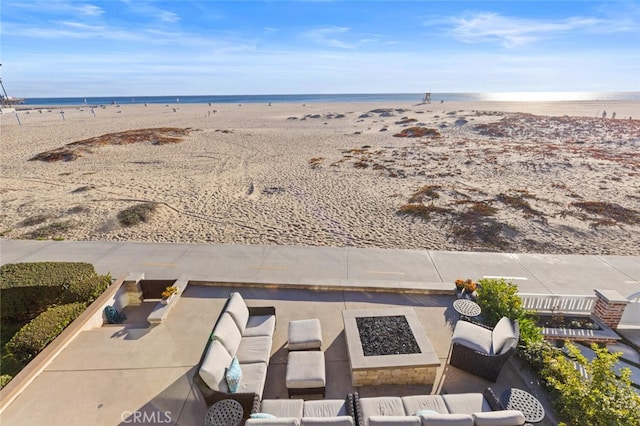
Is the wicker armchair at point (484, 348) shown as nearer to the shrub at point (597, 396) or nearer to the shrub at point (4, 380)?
the shrub at point (597, 396)

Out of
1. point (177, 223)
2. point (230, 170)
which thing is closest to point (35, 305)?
point (177, 223)

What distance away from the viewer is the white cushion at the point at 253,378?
5406mm

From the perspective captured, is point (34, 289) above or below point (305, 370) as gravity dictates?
above

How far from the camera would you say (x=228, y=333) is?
19.5 feet

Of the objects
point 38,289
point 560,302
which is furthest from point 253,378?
point 560,302

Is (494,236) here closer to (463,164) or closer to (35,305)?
(463,164)

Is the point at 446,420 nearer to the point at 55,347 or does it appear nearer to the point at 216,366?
the point at 216,366

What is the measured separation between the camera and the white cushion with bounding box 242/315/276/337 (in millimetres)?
6637

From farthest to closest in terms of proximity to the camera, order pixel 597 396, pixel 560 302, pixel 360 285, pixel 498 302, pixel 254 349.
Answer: pixel 360 285, pixel 560 302, pixel 498 302, pixel 254 349, pixel 597 396

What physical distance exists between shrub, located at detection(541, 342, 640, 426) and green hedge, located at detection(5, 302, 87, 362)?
382 inches

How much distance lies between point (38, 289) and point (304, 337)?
6692mm

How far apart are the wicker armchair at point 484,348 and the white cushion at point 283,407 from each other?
331cm

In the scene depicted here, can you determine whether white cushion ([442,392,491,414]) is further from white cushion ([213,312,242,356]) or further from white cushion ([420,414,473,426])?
white cushion ([213,312,242,356])

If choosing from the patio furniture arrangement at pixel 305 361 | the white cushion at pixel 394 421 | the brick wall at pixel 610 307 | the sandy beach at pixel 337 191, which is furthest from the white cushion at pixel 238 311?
the brick wall at pixel 610 307
